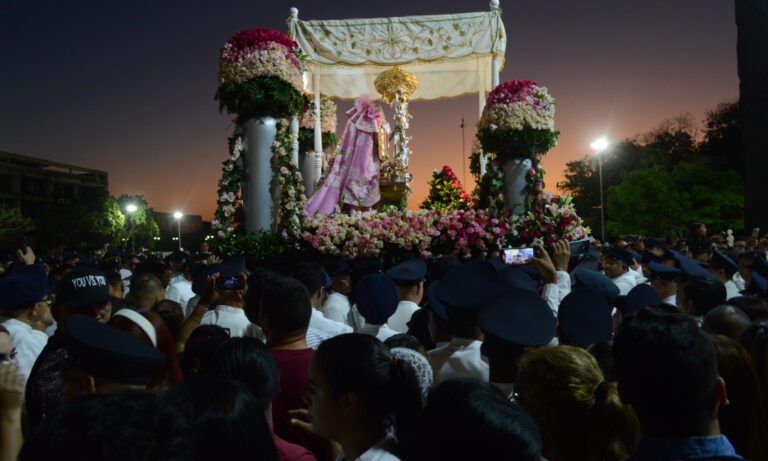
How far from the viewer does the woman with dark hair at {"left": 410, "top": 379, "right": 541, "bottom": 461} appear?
1865 millimetres

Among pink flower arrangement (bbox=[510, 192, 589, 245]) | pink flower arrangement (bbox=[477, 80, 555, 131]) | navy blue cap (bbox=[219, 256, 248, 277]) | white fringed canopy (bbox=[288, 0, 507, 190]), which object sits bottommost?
navy blue cap (bbox=[219, 256, 248, 277])

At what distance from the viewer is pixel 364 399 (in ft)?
8.49

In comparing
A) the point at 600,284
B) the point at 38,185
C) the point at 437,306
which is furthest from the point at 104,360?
the point at 38,185

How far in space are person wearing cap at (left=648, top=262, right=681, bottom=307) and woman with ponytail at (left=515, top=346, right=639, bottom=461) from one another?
4770mm

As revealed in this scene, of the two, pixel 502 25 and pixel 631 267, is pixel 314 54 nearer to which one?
pixel 502 25

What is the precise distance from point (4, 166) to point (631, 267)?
71120mm

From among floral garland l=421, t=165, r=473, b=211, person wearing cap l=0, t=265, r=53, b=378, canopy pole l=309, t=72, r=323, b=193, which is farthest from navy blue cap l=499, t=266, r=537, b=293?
floral garland l=421, t=165, r=473, b=211

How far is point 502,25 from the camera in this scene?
53.4ft

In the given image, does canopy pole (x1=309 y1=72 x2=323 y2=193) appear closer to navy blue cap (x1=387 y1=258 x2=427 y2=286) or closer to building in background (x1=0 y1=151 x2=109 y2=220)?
navy blue cap (x1=387 y1=258 x2=427 y2=286)

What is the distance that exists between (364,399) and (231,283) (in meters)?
2.90

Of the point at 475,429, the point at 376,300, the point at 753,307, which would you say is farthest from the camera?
the point at 376,300

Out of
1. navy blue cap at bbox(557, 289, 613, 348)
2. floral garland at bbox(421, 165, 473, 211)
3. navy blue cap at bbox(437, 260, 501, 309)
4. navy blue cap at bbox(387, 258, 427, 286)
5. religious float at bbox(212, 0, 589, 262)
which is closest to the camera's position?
navy blue cap at bbox(437, 260, 501, 309)

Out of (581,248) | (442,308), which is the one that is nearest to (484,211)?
(581,248)

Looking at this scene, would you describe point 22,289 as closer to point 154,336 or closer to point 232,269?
point 232,269
